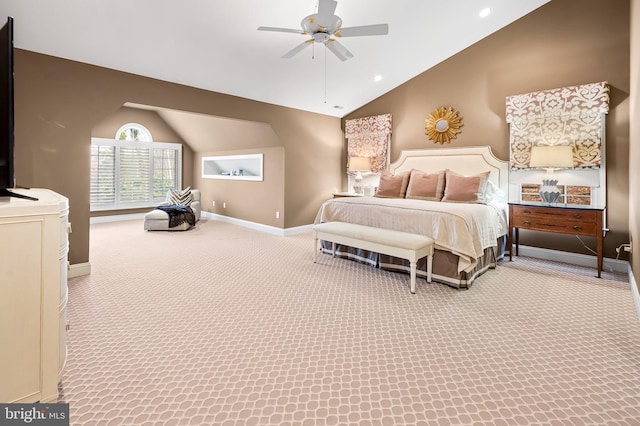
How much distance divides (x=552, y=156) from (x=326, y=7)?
10.6ft

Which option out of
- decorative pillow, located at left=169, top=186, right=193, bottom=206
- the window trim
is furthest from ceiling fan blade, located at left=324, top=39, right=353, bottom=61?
the window trim

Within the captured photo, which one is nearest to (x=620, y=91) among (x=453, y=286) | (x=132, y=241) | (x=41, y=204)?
(x=453, y=286)

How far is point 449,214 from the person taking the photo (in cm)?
355

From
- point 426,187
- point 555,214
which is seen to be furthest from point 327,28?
point 555,214

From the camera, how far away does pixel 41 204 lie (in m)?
1.54

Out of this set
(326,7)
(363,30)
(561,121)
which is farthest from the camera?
(561,121)

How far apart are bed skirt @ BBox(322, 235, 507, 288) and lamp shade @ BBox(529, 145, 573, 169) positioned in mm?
1100

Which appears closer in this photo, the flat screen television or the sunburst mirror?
the flat screen television

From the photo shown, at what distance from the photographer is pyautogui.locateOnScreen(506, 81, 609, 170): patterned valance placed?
4066mm

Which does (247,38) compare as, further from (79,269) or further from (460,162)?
(460,162)

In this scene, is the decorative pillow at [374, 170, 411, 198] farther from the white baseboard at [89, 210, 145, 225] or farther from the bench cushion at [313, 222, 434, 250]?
the white baseboard at [89, 210, 145, 225]

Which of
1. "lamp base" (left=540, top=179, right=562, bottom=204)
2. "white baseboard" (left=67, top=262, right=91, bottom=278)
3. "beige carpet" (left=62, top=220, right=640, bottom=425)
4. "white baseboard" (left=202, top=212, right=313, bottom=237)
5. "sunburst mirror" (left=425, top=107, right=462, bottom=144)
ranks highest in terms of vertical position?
"sunburst mirror" (left=425, top=107, right=462, bottom=144)

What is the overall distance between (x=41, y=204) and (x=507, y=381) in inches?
102

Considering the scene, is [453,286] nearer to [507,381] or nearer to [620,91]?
[507,381]
